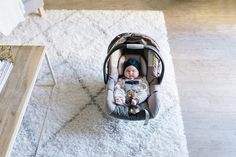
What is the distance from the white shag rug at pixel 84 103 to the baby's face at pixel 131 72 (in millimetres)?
245

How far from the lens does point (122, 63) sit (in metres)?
1.73

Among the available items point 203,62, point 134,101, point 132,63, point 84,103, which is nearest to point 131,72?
point 132,63

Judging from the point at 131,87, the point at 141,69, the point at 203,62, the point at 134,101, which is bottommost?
the point at 134,101

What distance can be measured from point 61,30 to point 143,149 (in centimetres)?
128

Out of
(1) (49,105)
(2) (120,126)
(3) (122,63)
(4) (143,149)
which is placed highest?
(3) (122,63)

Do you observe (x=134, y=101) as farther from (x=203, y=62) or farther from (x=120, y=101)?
(x=203, y=62)

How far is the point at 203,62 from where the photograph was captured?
2.01 m

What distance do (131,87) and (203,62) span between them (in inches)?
27.9

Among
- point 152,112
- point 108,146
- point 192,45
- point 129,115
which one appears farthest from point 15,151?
point 192,45

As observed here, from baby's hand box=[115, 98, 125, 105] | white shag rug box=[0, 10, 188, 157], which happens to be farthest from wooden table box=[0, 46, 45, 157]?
baby's hand box=[115, 98, 125, 105]

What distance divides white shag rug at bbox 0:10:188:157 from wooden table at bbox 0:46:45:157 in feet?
1.16

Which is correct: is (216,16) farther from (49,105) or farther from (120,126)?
(49,105)

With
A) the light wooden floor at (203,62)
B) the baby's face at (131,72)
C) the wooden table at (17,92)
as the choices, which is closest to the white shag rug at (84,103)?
the light wooden floor at (203,62)

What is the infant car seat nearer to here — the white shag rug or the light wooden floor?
the white shag rug
